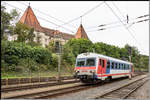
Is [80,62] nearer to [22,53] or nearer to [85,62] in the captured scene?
[85,62]

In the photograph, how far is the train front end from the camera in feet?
46.3

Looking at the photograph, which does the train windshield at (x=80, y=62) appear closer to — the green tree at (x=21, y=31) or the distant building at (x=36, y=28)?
the distant building at (x=36, y=28)

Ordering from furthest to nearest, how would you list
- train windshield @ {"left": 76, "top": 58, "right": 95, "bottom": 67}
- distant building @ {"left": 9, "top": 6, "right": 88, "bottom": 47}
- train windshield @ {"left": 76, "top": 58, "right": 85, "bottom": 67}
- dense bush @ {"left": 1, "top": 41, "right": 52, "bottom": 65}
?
dense bush @ {"left": 1, "top": 41, "right": 52, "bottom": 65} → distant building @ {"left": 9, "top": 6, "right": 88, "bottom": 47} → train windshield @ {"left": 76, "top": 58, "right": 85, "bottom": 67} → train windshield @ {"left": 76, "top": 58, "right": 95, "bottom": 67}

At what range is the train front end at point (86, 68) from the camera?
46.3ft

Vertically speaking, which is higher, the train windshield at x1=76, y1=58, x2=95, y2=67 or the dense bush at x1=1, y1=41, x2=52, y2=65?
the dense bush at x1=1, y1=41, x2=52, y2=65

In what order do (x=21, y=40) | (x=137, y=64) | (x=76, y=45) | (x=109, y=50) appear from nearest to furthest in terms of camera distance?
(x=21, y=40) → (x=76, y=45) → (x=109, y=50) → (x=137, y=64)

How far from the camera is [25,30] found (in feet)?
88.1

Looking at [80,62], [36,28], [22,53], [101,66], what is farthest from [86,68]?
[36,28]

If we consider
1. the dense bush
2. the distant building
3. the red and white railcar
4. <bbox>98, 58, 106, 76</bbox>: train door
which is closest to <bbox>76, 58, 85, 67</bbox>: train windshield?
the red and white railcar

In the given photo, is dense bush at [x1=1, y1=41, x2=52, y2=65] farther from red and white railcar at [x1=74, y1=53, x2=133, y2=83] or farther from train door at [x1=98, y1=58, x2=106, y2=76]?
train door at [x1=98, y1=58, x2=106, y2=76]

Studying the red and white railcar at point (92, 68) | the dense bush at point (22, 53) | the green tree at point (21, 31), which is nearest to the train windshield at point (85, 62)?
the red and white railcar at point (92, 68)

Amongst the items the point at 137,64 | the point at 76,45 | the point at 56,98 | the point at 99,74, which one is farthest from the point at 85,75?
the point at 137,64

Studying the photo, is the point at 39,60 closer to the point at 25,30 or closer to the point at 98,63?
the point at 25,30

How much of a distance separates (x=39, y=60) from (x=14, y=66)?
5893mm
